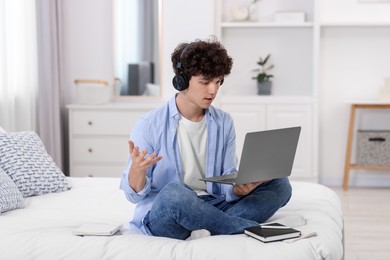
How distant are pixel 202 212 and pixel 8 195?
0.88 meters

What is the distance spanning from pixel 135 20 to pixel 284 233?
3.21 meters

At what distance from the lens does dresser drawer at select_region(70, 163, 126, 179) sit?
4926 millimetres

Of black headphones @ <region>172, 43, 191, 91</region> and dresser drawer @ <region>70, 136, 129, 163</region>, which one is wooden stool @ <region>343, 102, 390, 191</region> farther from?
black headphones @ <region>172, 43, 191, 91</region>

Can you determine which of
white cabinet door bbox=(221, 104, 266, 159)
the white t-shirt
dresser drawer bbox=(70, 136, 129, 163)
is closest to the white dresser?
dresser drawer bbox=(70, 136, 129, 163)

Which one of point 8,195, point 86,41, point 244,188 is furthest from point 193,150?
point 86,41

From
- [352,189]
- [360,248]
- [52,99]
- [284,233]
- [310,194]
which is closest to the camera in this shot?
[284,233]

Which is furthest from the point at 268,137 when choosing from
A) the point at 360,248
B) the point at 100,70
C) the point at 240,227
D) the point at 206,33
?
the point at 100,70

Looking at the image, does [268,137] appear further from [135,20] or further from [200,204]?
[135,20]

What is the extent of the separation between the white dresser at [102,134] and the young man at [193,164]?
2343 millimetres

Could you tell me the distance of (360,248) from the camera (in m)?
3.49

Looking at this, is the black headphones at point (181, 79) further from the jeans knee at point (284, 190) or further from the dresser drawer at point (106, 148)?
→ the dresser drawer at point (106, 148)

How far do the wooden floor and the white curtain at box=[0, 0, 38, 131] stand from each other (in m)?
2.18

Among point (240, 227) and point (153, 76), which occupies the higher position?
point (153, 76)

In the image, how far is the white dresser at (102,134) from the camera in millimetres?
4906
